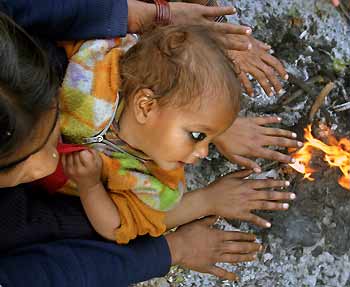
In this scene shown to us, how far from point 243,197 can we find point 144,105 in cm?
63

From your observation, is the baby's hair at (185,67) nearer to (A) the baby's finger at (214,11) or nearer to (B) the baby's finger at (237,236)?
(A) the baby's finger at (214,11)

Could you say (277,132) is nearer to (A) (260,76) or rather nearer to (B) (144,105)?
(A) (260,76)

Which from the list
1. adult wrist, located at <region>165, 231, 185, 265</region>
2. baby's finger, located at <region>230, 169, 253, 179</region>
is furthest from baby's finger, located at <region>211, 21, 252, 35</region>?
adult wrist, located at <region>165, 231, 185, 265</region>

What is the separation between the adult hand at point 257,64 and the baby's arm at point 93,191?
679 mm

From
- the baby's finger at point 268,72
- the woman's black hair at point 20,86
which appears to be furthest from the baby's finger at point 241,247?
the woman's black hair at point 20,86

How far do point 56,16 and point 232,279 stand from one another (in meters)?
1.07

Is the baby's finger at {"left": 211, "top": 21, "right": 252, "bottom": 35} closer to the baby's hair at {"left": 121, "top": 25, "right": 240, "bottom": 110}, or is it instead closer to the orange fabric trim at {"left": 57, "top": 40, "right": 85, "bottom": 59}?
the baby's hair at {"left": 121, "top": 25, "right": 240, "bottom": 110}

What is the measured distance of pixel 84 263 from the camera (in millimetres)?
1645

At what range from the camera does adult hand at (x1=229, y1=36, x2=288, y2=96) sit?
2033 millimetres

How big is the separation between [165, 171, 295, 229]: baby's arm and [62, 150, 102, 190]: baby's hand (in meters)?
0.45

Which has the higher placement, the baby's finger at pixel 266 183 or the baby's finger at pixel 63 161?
the baby's finger at pixel 63 161

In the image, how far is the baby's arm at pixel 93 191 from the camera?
1.57m

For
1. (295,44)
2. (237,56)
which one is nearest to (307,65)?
(295,44)

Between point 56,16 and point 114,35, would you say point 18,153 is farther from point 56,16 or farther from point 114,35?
point 114,35
